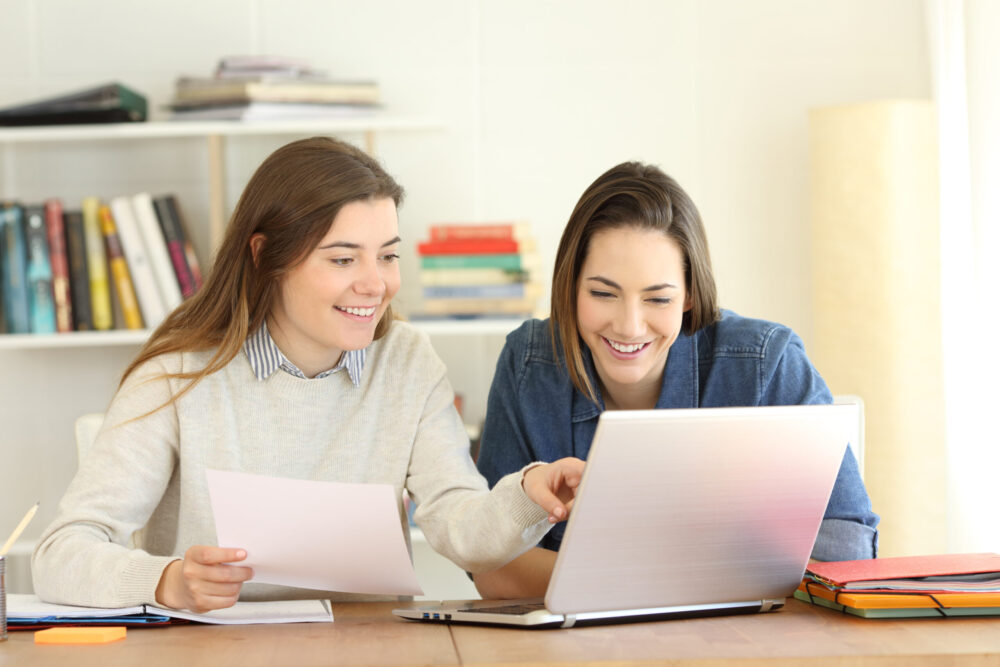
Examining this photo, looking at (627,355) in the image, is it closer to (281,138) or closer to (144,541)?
(144,541)

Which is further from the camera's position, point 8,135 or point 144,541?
point 8,135

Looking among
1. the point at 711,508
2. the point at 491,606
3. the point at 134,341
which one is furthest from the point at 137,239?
the point at 711,508

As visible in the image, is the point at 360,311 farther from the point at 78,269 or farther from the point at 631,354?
the point at 78,269

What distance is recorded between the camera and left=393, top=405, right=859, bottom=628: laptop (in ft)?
3.59

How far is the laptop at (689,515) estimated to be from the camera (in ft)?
3.59

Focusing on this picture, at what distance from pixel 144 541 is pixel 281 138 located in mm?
1376

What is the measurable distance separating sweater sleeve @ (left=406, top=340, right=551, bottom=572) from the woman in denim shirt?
4.9 inches

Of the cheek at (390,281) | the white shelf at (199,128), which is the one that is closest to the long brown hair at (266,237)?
the cheek at (390,281)

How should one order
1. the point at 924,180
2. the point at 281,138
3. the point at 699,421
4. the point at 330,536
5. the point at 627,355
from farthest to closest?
1. the point at 281,138
2. the point at 924,180
3. the point at 627,355
4. the point at 330,536
5. the point at 699,421

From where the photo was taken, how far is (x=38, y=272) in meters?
2.54

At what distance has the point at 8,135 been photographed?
8.21ft

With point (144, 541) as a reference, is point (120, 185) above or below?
above

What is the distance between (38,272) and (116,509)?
51.8 inches

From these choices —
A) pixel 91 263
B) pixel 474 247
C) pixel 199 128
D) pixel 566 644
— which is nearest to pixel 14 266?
pixel 91 263
